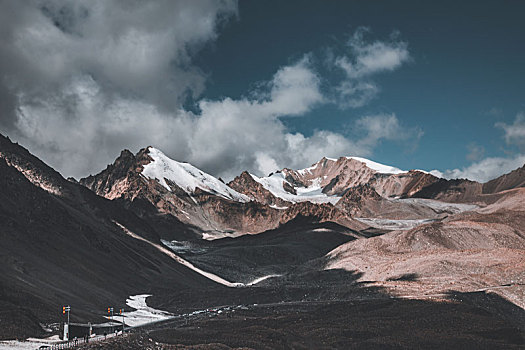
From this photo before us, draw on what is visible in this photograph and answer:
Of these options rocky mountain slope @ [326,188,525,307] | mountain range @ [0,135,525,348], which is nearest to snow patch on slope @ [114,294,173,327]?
mountain range @ [0,135,525,348]

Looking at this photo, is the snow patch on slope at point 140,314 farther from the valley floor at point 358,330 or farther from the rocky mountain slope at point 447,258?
the rocky mountain slope at point 447,258

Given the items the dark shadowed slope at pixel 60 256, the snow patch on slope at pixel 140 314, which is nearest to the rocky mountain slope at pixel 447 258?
the snow patch on slope at pixel 140 314

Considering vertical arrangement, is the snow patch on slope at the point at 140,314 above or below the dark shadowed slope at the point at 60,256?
below

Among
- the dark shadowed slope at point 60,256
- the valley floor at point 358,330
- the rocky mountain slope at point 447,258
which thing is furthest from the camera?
the rocky mountain slope at point 447,258

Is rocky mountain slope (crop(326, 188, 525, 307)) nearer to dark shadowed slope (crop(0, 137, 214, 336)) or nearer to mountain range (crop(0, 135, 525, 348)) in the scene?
mountain range (crop(0, 135, 525, 348))

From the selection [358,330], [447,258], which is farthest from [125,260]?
[358,330]

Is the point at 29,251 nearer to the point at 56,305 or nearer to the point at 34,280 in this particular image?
the point at 34,280

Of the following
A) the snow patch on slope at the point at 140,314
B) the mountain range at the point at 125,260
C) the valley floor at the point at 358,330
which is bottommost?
the valley floor at the point at 358,330

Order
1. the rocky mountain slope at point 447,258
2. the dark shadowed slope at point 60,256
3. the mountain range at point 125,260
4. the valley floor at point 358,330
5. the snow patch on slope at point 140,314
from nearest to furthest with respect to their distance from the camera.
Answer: the valley floor at point 358,330
the dark shadowed slope at point 60,256
the snow patch on slope at point 140,314
the mountain range at point 125,260
the rocky mountain slope at point 447,258

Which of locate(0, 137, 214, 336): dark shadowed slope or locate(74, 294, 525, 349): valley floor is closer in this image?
locate(74, 294, 525, 349): valley floor

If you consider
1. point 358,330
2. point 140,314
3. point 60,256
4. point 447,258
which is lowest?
point 358,330

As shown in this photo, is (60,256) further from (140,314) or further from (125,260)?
(140,314)

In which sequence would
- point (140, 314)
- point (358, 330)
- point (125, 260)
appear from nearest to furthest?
point (358, 330), point (140, 314), point (125, 260)

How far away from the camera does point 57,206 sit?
9606cm
